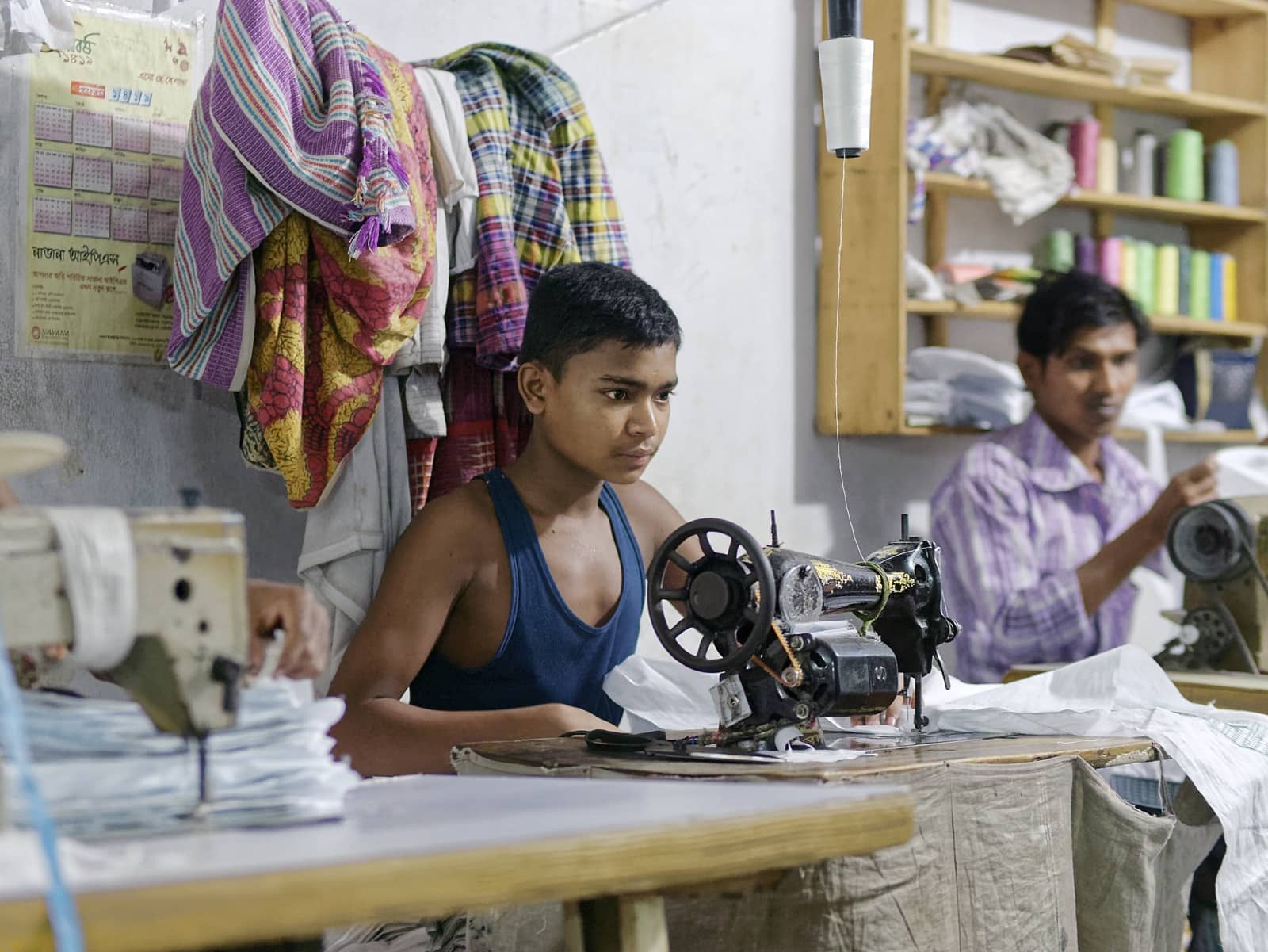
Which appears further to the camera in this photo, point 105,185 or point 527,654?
point 105,185

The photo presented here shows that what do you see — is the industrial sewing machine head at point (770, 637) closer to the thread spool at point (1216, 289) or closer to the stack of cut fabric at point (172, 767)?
the stack of cut fabric at point (172, 767)

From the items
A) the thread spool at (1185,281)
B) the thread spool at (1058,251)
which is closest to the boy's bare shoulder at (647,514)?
the thread spool at (1058,251)

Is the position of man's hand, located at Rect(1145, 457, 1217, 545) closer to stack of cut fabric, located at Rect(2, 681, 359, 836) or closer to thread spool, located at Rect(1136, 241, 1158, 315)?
thread spool, located at Rect(1136, 241, 1158, 315)

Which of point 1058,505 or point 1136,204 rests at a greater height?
point 1136,204

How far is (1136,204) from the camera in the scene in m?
4.45

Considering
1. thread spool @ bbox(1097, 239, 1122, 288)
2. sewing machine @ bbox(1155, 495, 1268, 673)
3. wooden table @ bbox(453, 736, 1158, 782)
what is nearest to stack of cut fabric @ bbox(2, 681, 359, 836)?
wooden table @ bbox(453, 736, 1158, 782)

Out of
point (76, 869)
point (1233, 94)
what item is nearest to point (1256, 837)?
point (76, 869)

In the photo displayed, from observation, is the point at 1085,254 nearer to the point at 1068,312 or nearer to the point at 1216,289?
the point at 1216,289

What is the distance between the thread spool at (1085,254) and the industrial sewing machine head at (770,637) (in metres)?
2.72

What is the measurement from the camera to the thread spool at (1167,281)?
455 centimetres

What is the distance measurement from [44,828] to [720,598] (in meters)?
1.10

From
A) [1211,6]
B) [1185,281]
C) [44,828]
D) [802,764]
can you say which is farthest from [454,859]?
[1211,6]

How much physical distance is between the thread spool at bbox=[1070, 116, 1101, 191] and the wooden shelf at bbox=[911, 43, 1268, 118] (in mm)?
97

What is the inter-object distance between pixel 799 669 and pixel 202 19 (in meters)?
1.73
